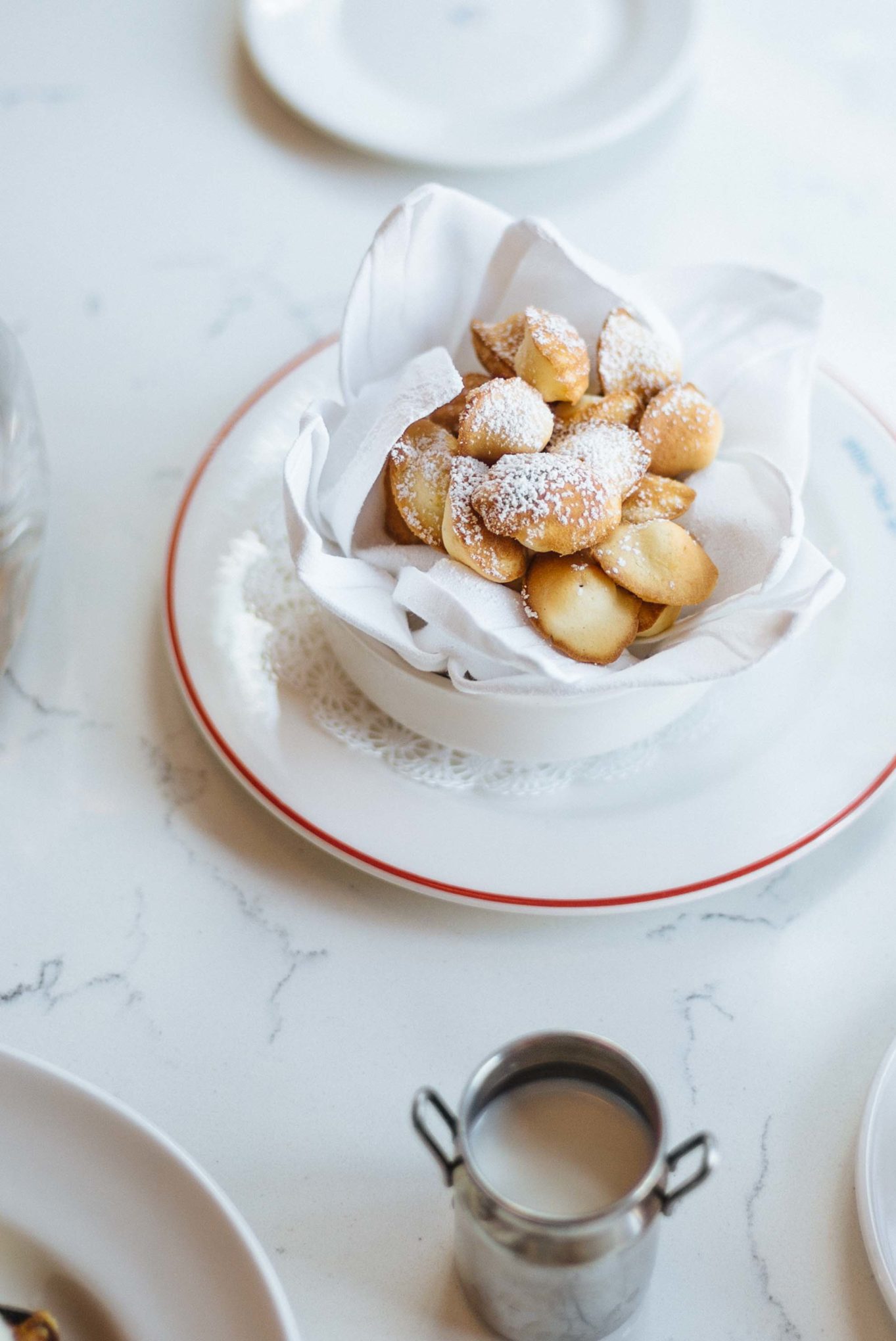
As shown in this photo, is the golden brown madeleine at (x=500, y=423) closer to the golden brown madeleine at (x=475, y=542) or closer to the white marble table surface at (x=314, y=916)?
the golden brown madeleine at (x=475, y=542)

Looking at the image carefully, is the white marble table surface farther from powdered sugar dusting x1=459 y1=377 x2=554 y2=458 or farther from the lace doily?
powdered sugar dusting x1=459 y1=377 x2=554 y2=458

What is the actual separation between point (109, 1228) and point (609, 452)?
1.33 ft

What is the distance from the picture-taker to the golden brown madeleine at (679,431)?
626 mm

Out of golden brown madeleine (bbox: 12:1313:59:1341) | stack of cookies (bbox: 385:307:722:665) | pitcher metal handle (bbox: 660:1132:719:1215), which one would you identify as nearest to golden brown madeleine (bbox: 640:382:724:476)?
stack of cookies (bbox: 385:307:722:665)

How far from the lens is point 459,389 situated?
0.60 meters

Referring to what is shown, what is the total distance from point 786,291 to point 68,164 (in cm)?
62

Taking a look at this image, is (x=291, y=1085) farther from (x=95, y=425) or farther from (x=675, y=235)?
(x=675, y=235)

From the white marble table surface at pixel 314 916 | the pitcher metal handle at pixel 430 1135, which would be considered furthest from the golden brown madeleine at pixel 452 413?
the pitcher metal handle at pixel 430 1135

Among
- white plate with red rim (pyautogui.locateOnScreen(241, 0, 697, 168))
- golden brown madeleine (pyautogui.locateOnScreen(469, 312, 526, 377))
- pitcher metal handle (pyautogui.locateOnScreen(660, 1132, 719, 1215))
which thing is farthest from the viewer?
white plate with red rim (pyautogui.locateOnScreen(241, 0, 697, 168))

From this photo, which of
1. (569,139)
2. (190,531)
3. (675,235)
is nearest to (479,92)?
(569,139)

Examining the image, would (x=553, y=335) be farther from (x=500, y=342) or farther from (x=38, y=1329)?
(x=38, y=1329)

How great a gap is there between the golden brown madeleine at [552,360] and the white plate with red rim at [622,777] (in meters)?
0.20

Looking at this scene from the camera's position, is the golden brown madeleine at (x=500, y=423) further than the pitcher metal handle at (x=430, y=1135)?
Yes

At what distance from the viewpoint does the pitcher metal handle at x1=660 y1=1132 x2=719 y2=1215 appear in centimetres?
43
